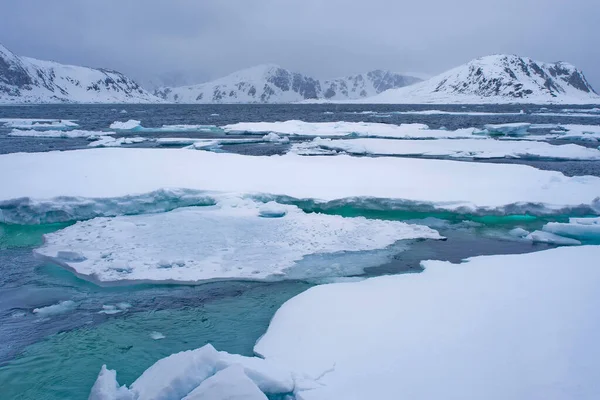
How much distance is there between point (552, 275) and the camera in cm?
743

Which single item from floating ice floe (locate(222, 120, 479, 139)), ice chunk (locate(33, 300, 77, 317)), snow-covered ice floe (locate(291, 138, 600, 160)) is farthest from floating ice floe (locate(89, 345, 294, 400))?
floating ice floe (locate(222, 120, 479, 139))

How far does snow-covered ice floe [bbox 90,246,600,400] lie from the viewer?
4379 millimetres

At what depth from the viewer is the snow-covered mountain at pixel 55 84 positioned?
147m

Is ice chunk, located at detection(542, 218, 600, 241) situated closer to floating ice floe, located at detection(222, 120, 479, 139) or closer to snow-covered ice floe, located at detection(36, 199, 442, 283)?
snow-covered ice floe, located at detection(36, 199, 442, 283)

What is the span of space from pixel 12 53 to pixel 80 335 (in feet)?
640

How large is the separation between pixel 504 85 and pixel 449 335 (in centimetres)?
16012

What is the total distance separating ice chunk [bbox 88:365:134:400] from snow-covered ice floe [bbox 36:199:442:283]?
3.27 metres

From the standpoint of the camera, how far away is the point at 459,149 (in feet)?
80.8

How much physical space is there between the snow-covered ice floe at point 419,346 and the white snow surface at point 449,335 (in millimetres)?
14

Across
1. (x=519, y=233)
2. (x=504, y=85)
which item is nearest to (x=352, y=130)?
(x=519, y=233)

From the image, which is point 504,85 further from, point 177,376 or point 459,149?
point 177,376

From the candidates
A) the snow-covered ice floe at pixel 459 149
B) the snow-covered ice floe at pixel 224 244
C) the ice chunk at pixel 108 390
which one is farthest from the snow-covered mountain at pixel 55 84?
the ice chunk at pixel 108 390

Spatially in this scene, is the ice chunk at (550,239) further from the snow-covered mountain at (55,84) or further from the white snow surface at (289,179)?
the snow-covered mountain at (55,84)

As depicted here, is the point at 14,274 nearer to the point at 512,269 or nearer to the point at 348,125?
the point at 512,269
